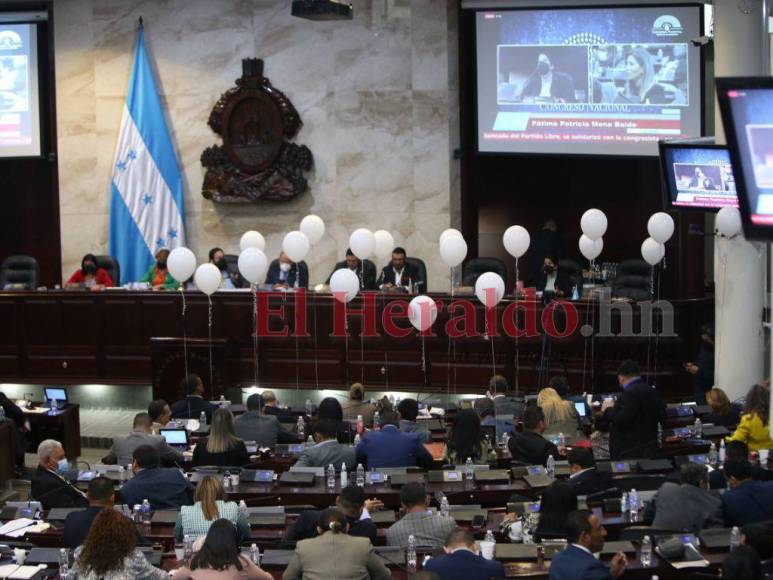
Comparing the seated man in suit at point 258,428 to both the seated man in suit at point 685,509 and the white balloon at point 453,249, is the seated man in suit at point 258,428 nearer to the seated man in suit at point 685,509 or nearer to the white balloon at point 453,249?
the white balloon at point 453,249

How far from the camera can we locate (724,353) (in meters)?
12.9

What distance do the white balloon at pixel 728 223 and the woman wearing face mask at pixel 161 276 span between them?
6.21 m

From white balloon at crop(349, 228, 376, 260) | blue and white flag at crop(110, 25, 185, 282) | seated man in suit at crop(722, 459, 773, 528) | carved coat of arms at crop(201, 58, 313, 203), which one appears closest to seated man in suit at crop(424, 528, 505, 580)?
seated man in suit at crop(722, 459, 773, 528)

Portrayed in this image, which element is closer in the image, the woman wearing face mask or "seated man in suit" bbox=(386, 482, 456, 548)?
"seated man in suit" bbox=(386, 482, 456, 548)

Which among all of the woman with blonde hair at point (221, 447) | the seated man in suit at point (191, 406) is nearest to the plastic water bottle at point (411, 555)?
the woman with blonde hair at point (221, 447)

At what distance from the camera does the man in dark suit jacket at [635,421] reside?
10.6 metres

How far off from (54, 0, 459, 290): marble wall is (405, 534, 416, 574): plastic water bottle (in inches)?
356

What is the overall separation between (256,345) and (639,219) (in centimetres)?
572

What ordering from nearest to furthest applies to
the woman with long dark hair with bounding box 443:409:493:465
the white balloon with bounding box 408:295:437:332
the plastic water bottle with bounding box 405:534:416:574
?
the plastic water bottle with bounding box 405:534:416:574
the woman with long dark hair with bounding box 443:409:493:465
the white balloon with bounding box 408:295:437:332

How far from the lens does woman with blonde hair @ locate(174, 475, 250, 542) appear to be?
8.08 m

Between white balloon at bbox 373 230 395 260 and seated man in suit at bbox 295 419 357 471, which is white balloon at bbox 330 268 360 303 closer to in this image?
white balloon at bbox 373 230 395 260

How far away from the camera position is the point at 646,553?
746 centimetres

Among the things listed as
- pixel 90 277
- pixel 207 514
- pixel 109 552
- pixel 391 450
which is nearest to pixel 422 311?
pixel 391 450

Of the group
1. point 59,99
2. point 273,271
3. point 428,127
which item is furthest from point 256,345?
point 59,99
